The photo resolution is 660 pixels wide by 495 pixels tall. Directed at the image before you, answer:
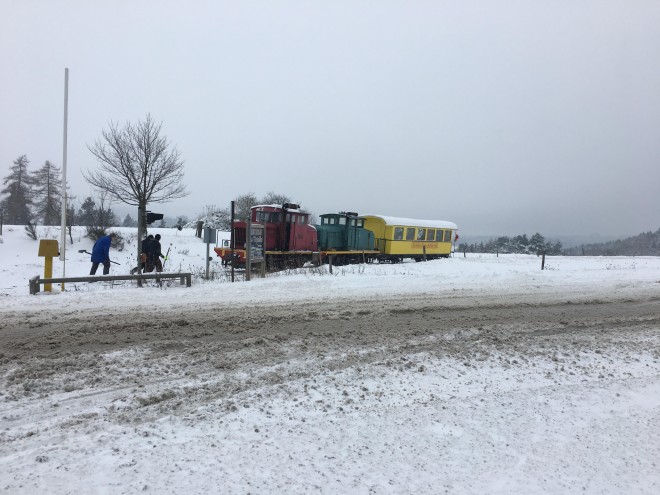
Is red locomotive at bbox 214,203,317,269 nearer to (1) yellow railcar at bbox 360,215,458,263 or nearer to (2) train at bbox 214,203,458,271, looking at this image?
(2) train at bbox 214,203,458,271

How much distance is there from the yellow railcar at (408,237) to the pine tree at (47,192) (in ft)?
106

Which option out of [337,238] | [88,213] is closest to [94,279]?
[337,238]

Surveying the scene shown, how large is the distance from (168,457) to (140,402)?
992mm

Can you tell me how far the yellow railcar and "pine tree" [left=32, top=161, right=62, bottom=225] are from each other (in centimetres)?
3231

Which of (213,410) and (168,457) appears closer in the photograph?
(168,457)

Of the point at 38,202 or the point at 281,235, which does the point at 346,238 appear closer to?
the point at 281,235

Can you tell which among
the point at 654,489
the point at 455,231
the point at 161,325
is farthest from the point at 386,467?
the point at 455,231

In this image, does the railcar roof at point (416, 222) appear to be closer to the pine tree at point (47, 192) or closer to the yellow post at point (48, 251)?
the yellow post at point (48, 251)

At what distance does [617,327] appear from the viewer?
7672 mm

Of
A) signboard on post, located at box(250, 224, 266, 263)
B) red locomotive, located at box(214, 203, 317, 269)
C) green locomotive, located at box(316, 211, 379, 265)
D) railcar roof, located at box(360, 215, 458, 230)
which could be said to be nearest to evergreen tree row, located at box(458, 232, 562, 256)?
railcar roof, located at box(360, 215, 458, 230)

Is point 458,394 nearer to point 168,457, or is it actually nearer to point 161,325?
point 168,457

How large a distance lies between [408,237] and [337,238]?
5.75m

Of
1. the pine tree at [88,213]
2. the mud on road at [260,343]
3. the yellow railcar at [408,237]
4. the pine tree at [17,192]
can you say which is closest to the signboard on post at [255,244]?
the mud on road at [260,343]

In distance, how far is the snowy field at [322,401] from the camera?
2.95 meters
